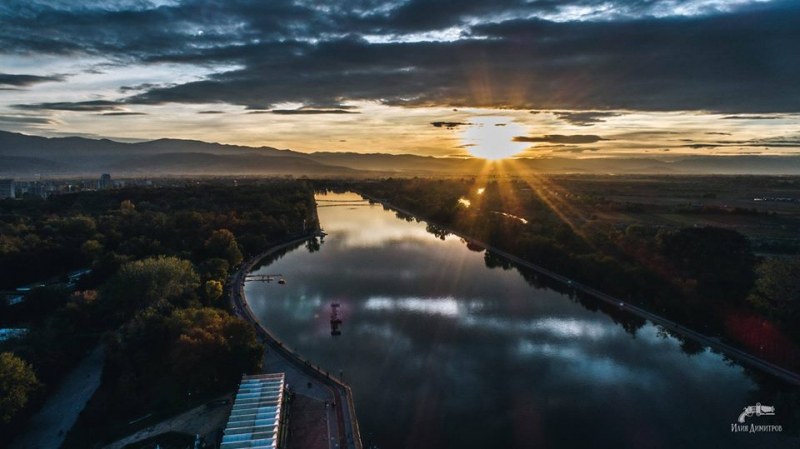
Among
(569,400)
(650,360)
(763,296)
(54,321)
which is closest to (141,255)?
(54,321)

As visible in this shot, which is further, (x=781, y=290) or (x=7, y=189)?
(x=7, y=189)

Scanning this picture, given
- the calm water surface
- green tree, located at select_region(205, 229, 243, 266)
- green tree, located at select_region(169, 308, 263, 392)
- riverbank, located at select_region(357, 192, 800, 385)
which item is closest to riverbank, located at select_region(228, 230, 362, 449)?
the calm water surface

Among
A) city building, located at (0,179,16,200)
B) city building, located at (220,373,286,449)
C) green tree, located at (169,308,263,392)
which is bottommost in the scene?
city building, located at (220,373,286,449)

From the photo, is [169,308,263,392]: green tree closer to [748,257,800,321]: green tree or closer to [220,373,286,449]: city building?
[220,373,286,449]: city building

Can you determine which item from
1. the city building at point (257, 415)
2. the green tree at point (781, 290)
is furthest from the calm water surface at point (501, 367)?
the green tree at point (781, 290)

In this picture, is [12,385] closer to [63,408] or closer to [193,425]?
[63,408]

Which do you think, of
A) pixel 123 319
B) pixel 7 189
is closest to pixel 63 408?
pixel 123 319

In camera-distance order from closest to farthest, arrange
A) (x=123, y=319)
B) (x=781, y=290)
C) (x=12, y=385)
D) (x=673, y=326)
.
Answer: (x=12, y=385), (x=781, y=290), (x=123, y=319), (x=673, y=326)

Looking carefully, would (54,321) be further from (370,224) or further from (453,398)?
(370,224)
